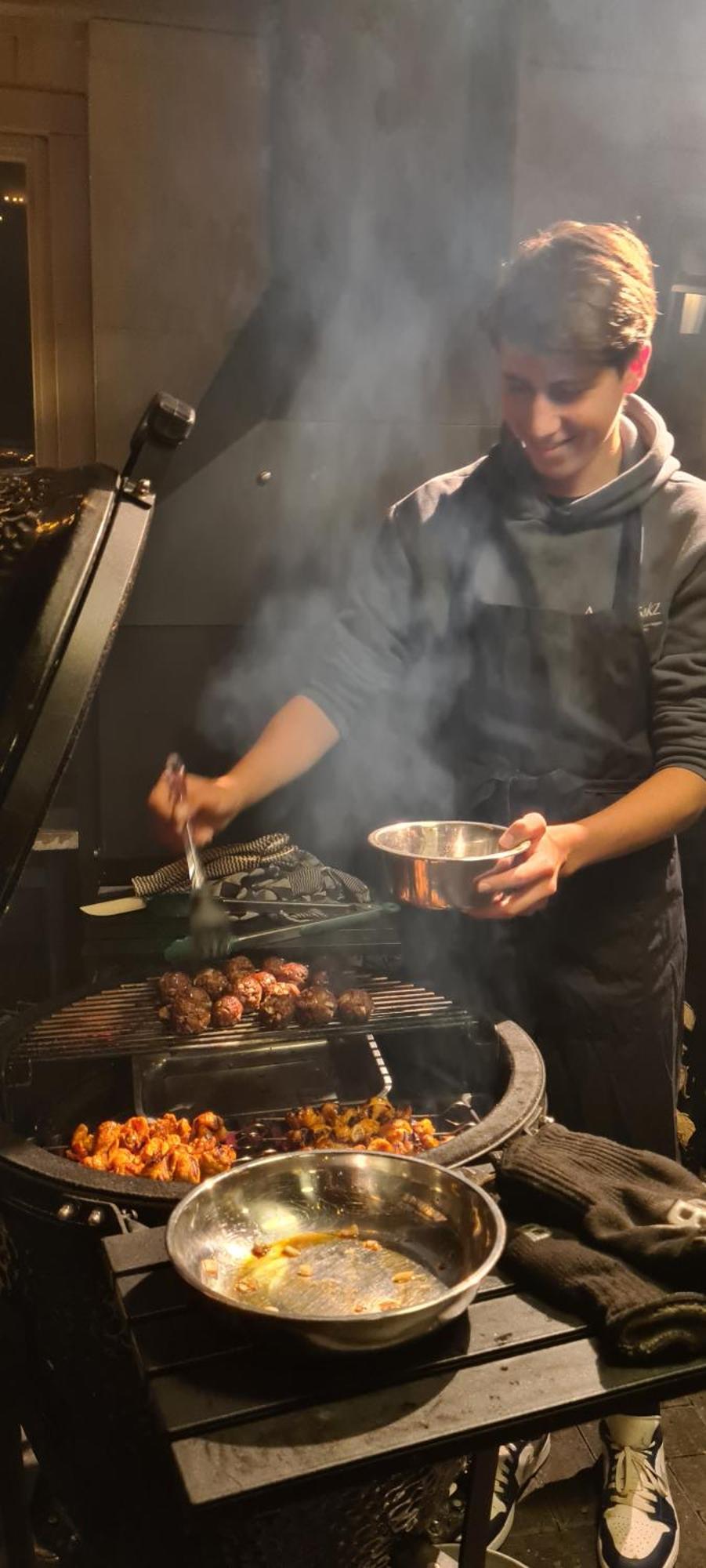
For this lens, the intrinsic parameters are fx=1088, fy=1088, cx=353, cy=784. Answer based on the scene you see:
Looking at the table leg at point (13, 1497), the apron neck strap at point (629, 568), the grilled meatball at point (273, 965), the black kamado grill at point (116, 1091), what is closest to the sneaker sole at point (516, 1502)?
the black kamado grill at point (116, 1091)

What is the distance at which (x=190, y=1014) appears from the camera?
2.67 m

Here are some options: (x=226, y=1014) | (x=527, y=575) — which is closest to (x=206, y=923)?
(x=226, y=1014)

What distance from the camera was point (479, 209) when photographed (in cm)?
417

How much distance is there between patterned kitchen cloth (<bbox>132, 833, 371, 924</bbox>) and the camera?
346 centimetres

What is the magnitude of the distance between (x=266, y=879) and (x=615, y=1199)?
205cm

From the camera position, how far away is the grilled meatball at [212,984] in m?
2.85

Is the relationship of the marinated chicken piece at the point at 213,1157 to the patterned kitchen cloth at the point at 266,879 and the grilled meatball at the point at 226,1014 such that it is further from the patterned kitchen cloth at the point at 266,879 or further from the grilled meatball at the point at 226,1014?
the patterned kitchen cloth at the point at 266,879

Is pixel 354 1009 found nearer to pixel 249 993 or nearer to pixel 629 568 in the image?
pixel 249 993

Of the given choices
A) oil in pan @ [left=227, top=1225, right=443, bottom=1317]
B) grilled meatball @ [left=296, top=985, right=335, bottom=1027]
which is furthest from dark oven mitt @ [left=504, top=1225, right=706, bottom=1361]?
grilled meatball @ [left=296, top=985, right=335, bottom=1027]

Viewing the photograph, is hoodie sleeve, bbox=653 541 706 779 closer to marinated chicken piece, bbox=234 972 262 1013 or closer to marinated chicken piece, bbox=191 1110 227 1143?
marinated chicken piece, bbox=234 972 262 1013

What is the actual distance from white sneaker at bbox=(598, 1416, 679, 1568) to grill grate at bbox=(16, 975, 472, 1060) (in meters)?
1.08

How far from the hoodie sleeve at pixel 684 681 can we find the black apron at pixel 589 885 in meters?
0.07

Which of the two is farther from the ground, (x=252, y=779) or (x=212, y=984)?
(x=252, y=779)

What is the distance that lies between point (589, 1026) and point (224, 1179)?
1629mm
